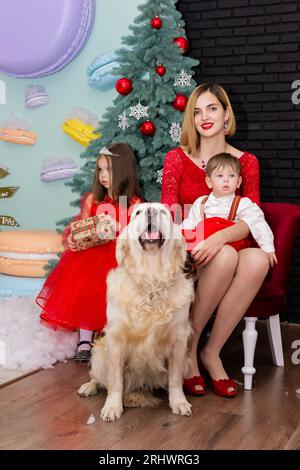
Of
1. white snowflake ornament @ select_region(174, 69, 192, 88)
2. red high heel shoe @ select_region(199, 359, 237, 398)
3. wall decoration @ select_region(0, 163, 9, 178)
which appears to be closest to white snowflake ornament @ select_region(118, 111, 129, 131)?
white snowflake ornament @ select_region(174, 69, 192, 88)

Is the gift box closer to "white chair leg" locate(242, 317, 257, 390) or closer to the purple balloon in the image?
"white chair leg" locate(242, 317, 257, 390)

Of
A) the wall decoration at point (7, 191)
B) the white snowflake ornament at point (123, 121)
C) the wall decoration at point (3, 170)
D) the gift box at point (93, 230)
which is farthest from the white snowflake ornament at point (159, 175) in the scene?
the wall decoration at point (3, 170)

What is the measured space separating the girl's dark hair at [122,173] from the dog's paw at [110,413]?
1.11m

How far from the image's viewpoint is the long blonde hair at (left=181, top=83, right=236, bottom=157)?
2.76 metres

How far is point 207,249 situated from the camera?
7.80 feet

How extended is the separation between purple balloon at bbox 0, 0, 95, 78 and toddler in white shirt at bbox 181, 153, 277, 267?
1954 millimetres

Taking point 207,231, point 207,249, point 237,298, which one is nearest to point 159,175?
point 207,231

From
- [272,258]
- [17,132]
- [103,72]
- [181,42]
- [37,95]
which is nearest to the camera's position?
[272,258]

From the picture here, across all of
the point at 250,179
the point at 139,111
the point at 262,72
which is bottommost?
the point at 250,179

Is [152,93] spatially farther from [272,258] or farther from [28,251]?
[28,251]

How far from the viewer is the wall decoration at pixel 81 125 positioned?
416 centimetres

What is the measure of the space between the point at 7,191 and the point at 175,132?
1908mm

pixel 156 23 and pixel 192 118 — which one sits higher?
pixel 156 23
